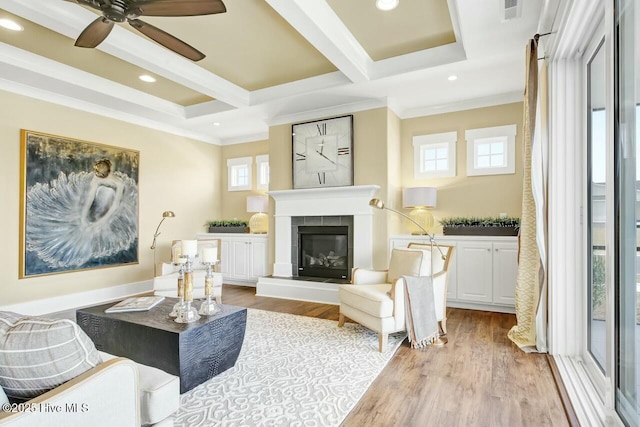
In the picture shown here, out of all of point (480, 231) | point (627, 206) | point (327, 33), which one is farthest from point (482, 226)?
point (327, 33)

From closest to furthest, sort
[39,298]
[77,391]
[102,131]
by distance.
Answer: [77,391] → [39,298] → [102,131]

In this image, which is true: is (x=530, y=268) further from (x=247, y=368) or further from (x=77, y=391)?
(x=77, y=391)

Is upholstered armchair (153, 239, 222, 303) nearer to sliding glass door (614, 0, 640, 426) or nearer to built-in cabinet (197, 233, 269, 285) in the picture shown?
built-in cabinet (197, 233, 269, 285)

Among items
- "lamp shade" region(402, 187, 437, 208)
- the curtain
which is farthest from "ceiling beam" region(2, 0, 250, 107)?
the curtain

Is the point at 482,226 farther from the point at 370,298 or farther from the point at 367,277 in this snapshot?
the point at 370,298

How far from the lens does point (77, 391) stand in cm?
116

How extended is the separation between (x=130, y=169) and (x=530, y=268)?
213 inches

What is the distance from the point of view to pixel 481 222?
435 centimetres

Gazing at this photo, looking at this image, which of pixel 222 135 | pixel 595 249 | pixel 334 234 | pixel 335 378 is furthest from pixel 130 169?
pixel 595 249

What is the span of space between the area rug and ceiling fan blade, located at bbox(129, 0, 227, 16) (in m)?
2.47

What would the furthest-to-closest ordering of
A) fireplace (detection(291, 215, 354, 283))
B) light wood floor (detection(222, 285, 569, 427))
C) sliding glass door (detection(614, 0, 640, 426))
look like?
fireplace (detection(291, 215, 354, 283))
light wood floor (detection(222, 285, 569, 427))
sliding glass door (detection(614, 0, 640, 426))

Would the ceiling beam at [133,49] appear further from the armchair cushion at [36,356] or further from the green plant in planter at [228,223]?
the armchair cushion at [36,356]

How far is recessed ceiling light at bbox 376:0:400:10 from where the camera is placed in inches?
115

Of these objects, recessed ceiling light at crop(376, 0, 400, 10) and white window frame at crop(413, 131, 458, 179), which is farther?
white window frame at crop(413, 131, 458, 179)
